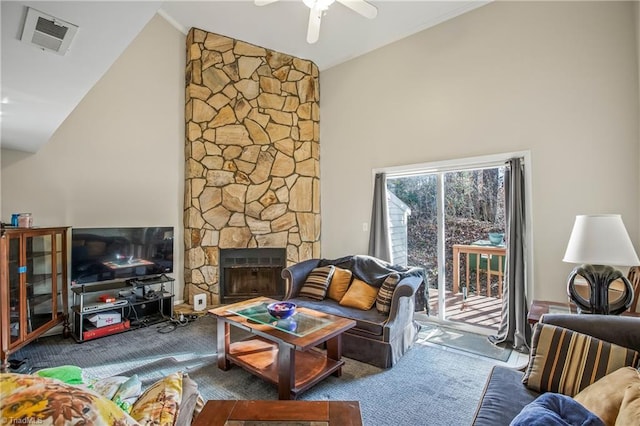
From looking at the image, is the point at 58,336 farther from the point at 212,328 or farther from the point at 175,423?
the point at 175,423

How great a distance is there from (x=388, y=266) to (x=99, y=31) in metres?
3.22

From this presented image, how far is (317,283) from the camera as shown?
144 inches

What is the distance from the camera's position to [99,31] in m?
1.46

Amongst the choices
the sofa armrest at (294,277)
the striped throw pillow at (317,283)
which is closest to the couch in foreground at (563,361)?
the striped throw pillow at (317,283)

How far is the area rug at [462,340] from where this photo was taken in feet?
10.2

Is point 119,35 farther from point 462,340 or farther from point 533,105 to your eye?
point 462,340

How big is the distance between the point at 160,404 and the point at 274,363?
1.64m

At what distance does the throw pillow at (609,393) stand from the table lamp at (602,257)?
2.76 ft

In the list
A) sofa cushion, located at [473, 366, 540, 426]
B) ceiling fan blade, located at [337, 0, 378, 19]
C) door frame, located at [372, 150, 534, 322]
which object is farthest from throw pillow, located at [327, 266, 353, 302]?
ceiling fan blade, located at [337, 0, 378, 19]

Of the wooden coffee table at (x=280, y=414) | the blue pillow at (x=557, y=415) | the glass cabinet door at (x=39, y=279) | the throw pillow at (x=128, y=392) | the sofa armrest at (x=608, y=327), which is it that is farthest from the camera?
the glass cabinet door at (x=39, y=279)

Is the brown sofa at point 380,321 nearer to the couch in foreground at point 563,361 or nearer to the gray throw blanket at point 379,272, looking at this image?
the gray throw blanket at point 379,272

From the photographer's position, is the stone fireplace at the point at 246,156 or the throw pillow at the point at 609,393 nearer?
the throw pillow at the point at 609,393

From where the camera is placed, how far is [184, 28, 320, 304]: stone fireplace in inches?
178

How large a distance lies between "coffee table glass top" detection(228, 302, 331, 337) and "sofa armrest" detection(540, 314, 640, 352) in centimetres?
163
